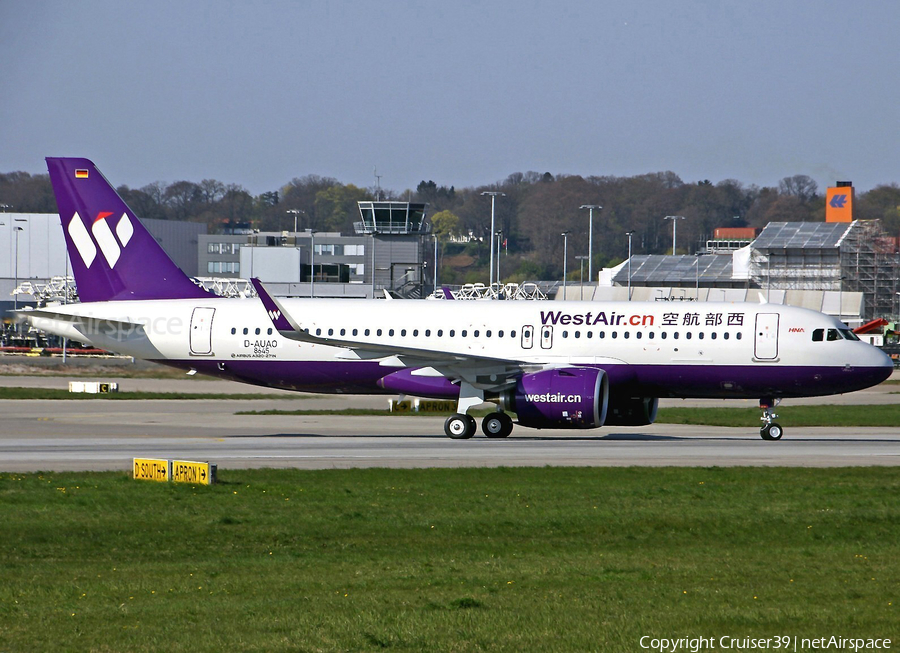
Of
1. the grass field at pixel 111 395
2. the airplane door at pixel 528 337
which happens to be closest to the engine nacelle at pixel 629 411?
the airplane door at pixel 528 337

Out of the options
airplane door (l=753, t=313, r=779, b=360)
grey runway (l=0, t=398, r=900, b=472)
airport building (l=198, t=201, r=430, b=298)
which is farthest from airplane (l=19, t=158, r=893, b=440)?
airport building (l=198, t=201, r=430, b=298)

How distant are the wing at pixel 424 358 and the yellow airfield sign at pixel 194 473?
1036cm

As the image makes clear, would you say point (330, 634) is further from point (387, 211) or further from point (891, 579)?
point (387, 211)

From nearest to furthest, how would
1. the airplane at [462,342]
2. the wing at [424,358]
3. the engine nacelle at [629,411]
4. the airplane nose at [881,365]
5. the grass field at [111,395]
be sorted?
1. the wing at [424,358]
2. the airplane nose at [881,365]
3. the airplane at [462,342]
4. the engine nacelle at [629,411]
5. the grass field at [111,395]

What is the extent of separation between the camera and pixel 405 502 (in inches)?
783

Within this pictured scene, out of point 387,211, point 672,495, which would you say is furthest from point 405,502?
point 387,211

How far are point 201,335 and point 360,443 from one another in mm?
7336

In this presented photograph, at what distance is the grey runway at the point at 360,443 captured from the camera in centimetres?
2728

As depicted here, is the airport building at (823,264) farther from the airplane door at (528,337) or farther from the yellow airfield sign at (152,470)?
the yellow airfield sign at (152,470)

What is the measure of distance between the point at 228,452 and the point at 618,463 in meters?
10.1

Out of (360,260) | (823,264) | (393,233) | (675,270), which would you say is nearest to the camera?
(393,233)

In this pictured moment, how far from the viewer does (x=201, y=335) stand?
36.0m

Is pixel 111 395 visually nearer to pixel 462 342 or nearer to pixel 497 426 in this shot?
pixel 462 342

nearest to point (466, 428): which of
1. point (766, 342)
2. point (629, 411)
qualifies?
point (629, 411)
